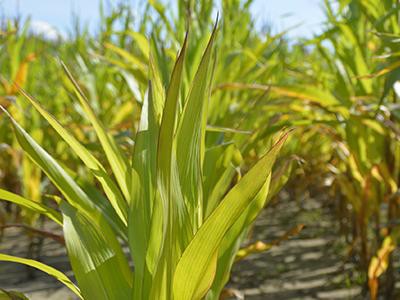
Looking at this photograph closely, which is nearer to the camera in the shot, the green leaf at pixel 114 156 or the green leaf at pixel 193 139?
the green leaf at pixel 193 139

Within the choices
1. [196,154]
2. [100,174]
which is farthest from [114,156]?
[196,154]

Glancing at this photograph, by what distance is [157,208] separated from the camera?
1.96 feet

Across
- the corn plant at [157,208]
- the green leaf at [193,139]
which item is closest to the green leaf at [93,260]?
the corn plant at [157,208]

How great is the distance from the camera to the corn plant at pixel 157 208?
561 millimetres

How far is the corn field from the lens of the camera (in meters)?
0.60

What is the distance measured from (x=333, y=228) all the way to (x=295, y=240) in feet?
0.74

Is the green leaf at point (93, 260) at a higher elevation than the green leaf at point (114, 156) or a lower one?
lower

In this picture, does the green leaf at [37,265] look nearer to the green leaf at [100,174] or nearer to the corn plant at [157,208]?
the corn plant at [157,208]

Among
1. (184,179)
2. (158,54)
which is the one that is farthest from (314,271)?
(184,179)

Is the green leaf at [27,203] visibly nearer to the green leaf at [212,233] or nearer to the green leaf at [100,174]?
the green leaf at [100,174]

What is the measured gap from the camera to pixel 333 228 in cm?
216

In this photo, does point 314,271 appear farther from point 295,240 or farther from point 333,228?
point 333,228

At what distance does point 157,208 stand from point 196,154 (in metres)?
0.08

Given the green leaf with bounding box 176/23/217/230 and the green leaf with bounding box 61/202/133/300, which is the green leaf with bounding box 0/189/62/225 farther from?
the green leaf with bounding box 176/23/217/230
